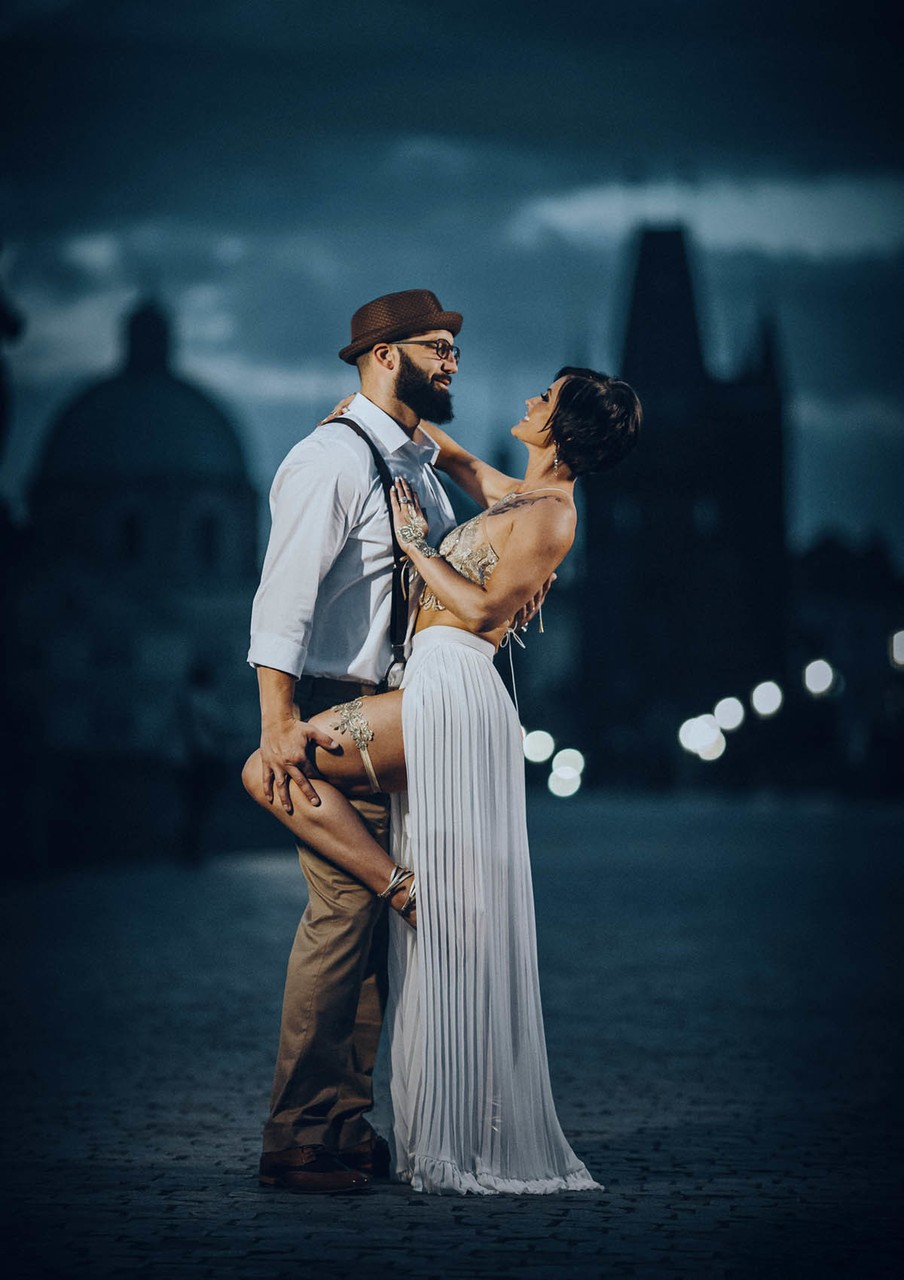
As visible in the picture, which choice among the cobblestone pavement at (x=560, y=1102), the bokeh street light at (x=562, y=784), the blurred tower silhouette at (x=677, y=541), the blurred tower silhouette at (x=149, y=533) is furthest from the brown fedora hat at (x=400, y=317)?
the blurred tower silhouette at (x=677, y=541)

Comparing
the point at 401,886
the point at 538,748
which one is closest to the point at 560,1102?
the point at 401,886

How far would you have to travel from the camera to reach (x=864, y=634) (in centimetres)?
8650

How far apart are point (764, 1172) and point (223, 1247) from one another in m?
1.82

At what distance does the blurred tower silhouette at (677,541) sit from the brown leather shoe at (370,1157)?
223ft

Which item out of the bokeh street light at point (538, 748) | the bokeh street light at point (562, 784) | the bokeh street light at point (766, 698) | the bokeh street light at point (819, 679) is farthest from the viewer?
the bokeh street light at point (766, 698)

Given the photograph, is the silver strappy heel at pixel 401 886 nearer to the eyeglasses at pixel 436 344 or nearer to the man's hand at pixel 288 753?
the man's hand at pixel 288 753

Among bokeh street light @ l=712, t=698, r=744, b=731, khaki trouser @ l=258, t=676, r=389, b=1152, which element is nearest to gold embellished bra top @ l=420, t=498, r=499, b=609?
khaki trouser @ l=258, t=676, r=389, b=1152

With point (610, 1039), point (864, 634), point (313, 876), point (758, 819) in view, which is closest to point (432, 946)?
point (313, 876)

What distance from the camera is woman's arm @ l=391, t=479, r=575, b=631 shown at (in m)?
5.85

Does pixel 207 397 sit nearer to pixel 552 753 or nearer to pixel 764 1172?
pixel 552 753

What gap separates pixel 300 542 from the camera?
585cm

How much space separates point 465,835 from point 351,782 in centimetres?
35

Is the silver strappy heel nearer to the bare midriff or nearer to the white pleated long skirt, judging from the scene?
the white pleated long skirt

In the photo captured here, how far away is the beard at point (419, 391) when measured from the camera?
6.16 m
